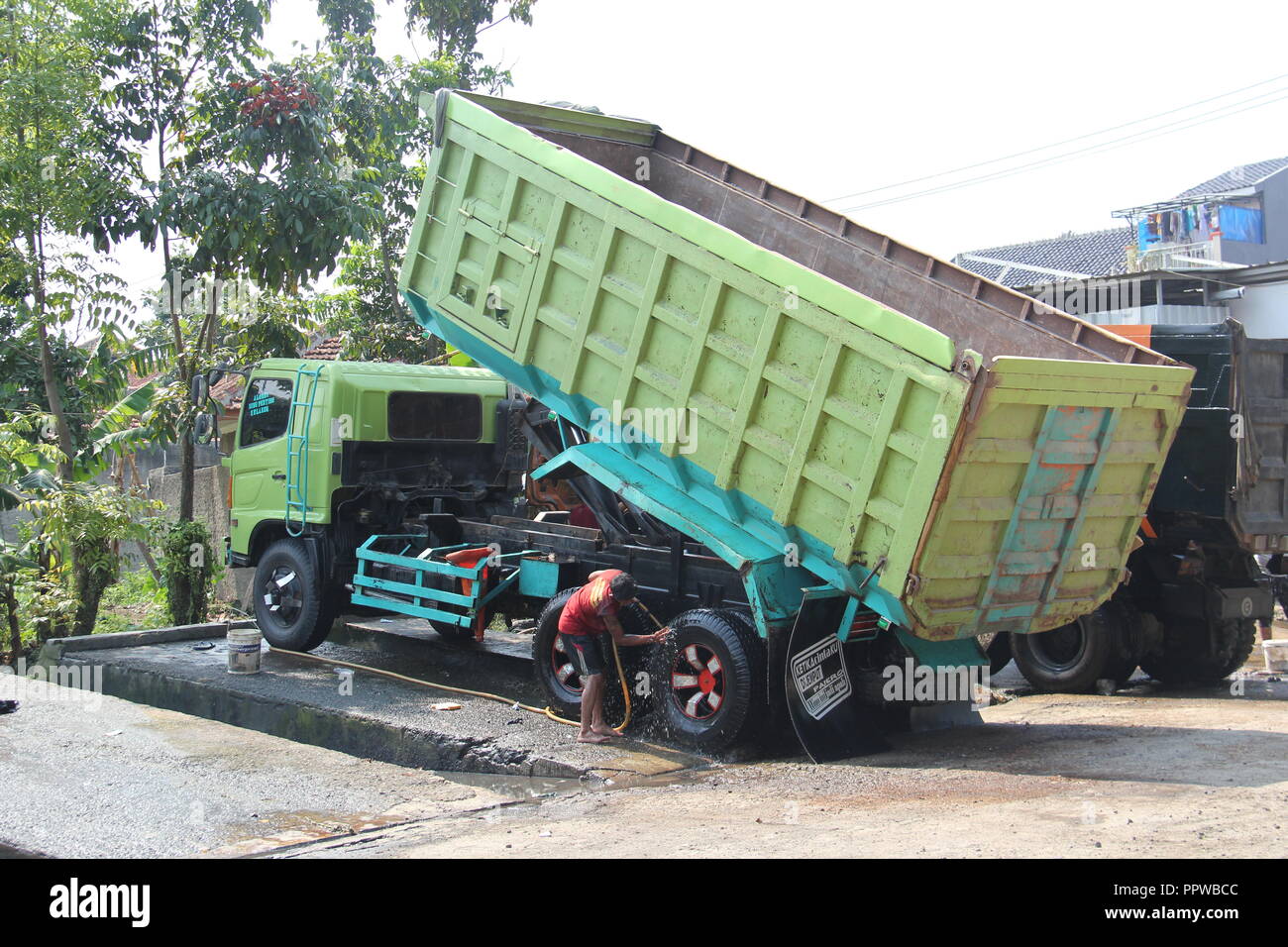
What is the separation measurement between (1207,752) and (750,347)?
3.47 m

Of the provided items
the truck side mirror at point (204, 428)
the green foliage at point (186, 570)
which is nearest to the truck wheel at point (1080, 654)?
the truck side mirror at point (204, 428)

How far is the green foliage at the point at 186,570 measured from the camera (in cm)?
1186

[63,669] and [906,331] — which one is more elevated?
[906,331]

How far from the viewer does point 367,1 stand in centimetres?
1855

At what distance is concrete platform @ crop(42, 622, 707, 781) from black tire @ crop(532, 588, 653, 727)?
0.67 ft

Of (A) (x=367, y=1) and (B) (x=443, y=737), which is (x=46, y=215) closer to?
(B) (x=443, y=737)

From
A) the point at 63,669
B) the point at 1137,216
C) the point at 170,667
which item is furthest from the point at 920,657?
the point at 1137,216

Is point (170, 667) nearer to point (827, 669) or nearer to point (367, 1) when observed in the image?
point (827, 669)

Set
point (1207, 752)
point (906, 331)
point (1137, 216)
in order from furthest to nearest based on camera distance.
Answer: point (1137, 216) < point (1207, 752) < point (906, 331)

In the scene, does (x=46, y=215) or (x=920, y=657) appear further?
(x=46, y=215)

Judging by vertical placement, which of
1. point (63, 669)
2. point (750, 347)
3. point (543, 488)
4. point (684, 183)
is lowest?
point (63, 669)

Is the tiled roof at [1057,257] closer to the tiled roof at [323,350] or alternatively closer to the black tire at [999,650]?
the tiled roof at [323,350]

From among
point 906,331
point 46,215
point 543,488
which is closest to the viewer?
point 906,331

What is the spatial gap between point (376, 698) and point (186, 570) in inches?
164
